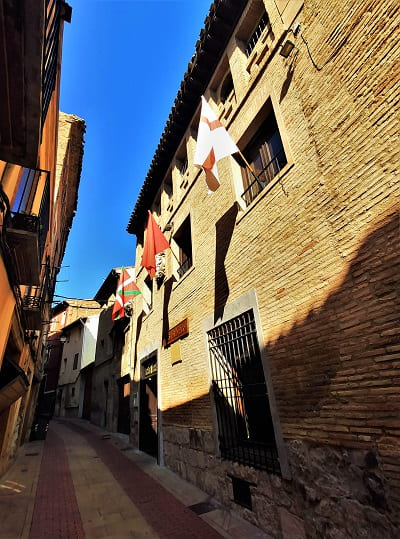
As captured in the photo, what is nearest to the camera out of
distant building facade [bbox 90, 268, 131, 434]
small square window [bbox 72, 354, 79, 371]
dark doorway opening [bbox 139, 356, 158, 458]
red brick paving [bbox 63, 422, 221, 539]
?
red brick paving [bbox 63, 422, 221, 539]

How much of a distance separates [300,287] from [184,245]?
221 inches

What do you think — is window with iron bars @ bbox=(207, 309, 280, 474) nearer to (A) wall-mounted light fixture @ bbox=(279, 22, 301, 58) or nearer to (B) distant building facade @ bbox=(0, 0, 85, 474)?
(B) distant building facade @ bbox=(0, 0, 85, 474)

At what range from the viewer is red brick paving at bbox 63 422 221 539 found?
3885 millimetres

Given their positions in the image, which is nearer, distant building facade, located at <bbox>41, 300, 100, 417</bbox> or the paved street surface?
Result: the paved street surface

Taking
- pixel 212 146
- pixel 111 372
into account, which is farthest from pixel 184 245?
pixel 111 372

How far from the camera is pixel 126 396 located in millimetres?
12484

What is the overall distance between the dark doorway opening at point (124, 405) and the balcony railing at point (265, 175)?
10.1 meters

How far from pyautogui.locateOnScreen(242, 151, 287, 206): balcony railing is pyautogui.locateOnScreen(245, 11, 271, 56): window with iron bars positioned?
3.16 meters

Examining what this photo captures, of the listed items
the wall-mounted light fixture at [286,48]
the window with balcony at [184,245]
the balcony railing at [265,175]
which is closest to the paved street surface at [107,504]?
the window with balcony at [184,245]

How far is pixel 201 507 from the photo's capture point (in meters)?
4.73

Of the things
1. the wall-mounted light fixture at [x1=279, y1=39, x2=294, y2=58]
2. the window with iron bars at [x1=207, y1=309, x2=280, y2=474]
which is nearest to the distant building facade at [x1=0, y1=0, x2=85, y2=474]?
the wall-mounted light fixture at [x1=279, y1=39, x2=294, y2=58]

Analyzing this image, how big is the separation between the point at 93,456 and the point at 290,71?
1166cm

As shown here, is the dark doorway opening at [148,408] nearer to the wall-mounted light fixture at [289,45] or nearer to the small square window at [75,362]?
the wall-mounted light fixture at [289,45]

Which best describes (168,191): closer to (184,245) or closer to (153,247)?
(184,245)
